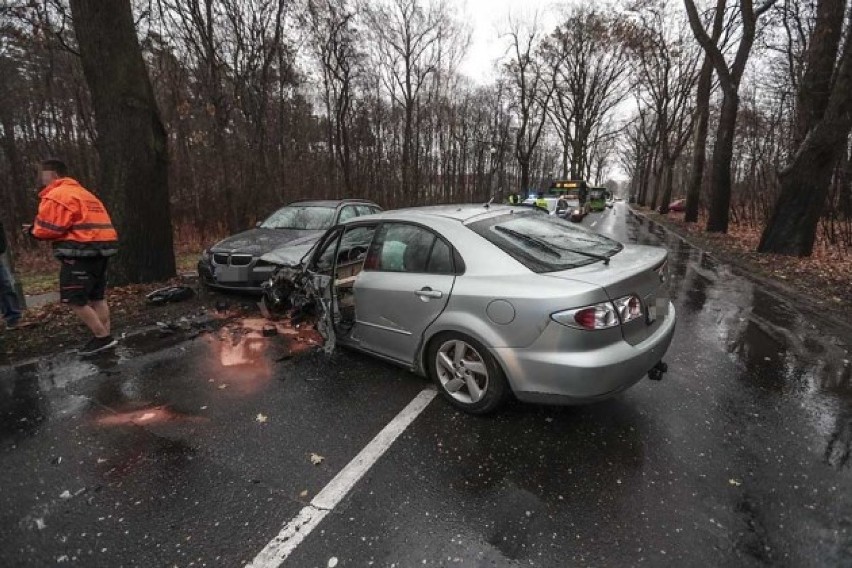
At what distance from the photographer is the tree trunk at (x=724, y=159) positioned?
13664 mm

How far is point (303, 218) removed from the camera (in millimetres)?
8445

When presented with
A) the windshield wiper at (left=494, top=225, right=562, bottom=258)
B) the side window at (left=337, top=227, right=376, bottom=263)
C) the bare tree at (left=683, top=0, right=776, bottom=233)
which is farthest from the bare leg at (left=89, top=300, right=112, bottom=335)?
the bare tree at (left=683, top=0, right=776, bottom=233)

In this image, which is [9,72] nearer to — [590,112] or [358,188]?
[358,188]

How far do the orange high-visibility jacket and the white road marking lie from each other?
11.7ft

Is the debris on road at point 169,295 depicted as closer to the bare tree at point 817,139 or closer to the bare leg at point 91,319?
the bare leg at point 91,319

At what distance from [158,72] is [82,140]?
3.69m

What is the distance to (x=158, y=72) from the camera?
1584 centimetres

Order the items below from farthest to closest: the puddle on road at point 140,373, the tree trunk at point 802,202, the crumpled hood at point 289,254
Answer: the tree trunk at point 802,202, the crumpled hood at point 289,254, the puddle on road at point 140,373

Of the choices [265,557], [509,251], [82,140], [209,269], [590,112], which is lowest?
[265,557]

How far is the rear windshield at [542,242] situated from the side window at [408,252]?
347mm

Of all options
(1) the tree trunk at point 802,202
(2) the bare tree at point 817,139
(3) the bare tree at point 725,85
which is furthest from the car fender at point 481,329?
(3) the bare tree at point 725,85

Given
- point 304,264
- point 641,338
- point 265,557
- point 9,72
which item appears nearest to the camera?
point 265,557

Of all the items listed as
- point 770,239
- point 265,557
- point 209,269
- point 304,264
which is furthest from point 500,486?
point 770,239

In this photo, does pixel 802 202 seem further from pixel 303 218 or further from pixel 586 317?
pixel 303 218
